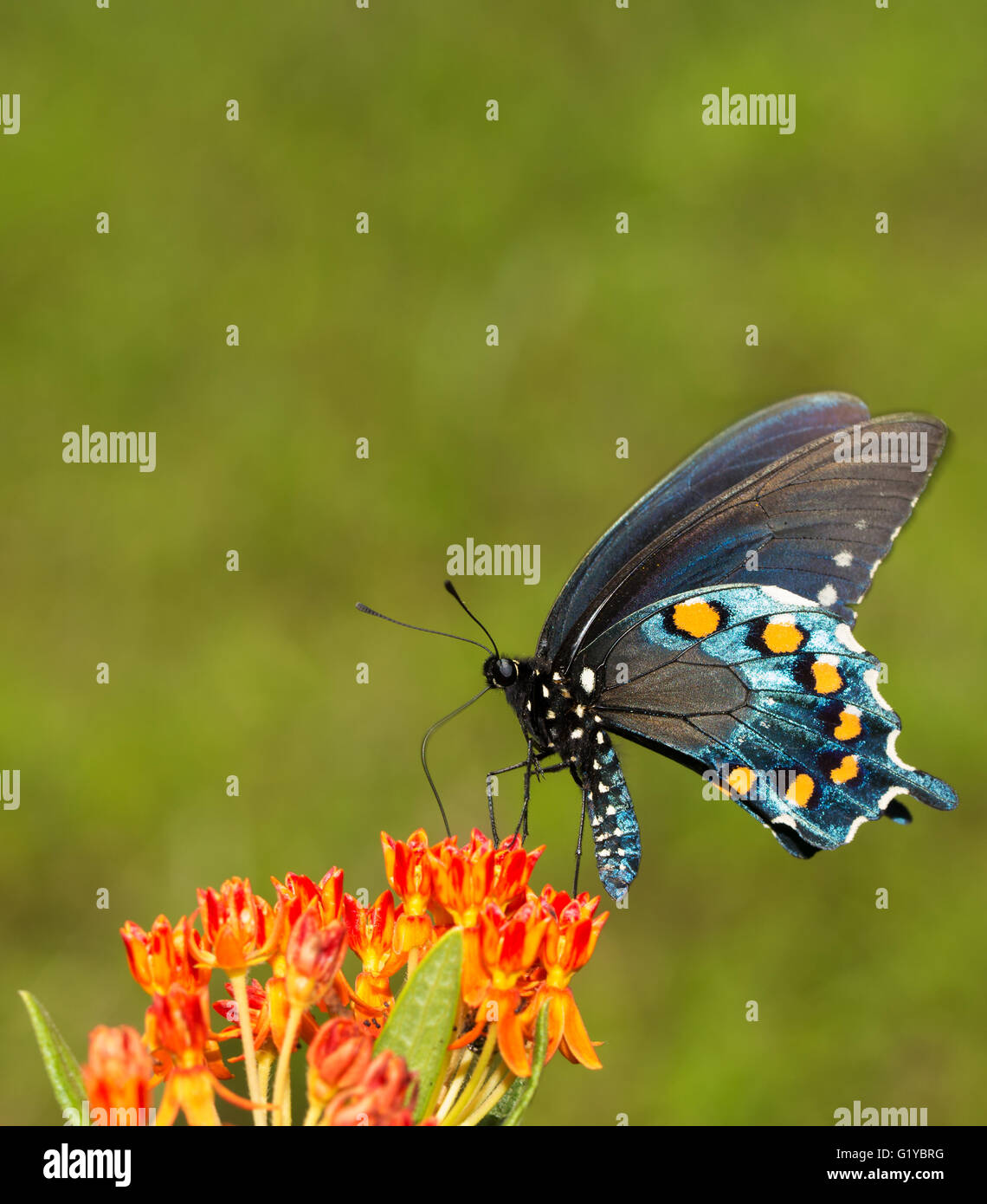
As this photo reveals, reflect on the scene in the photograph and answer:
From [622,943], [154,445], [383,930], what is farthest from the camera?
[154,445]

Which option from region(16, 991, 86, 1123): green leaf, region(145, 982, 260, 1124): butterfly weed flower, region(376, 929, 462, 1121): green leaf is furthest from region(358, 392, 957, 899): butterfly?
region(16, 991, 86, 1123): green leaf

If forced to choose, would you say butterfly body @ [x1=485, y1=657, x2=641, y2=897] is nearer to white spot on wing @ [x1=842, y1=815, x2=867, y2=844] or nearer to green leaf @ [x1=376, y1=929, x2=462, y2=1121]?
white spot on wing @ [x1=842, y1=815, x2=867, y2=844]

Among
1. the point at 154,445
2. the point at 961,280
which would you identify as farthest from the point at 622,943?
the point at 961,280

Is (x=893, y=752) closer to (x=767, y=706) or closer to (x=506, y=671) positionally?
(x=767, y=706)

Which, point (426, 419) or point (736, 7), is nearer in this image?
point (426, 419)

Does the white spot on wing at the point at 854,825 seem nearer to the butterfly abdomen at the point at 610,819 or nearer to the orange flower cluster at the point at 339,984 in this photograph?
the butterfly abdomen at the point at 610,819

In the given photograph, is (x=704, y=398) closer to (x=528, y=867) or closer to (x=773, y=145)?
(x=773, y=145)
